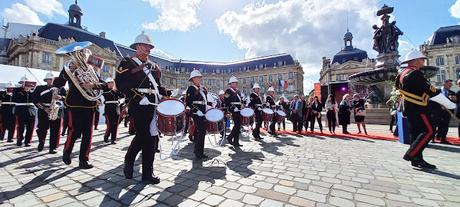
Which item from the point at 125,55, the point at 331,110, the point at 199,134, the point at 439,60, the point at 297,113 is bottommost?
the point at 199,134

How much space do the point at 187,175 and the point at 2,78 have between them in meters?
19.6

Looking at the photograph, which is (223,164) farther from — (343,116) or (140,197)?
(343,116)

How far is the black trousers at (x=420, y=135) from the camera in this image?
4.06 meters

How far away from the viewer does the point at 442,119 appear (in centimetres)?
713

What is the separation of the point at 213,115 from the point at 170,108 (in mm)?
1688

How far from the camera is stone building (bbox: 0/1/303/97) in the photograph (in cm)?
4997

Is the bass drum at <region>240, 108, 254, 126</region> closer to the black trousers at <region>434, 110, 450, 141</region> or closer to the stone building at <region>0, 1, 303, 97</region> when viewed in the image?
the black trousers at <region>434, 110, 450, 141</region>

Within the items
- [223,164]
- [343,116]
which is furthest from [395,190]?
[343,116]

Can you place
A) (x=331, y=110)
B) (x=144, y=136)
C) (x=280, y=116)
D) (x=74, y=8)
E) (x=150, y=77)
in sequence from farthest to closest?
1. (x=74, y=8)
2. (x=331, y=110)
3. (x=280, y=116)
4. (x=150, y=77)
5. (x=144, y=136)

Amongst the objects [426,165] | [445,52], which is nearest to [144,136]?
[426,165]

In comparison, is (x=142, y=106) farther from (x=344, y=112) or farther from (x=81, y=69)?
A: (x=344, y=112)

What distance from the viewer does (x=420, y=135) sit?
4.13 metres

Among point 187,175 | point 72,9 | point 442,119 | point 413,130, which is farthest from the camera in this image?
point 72,9

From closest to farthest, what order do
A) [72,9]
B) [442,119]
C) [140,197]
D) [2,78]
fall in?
[140,197]
[442,119]
[2,78]
[72,9]
